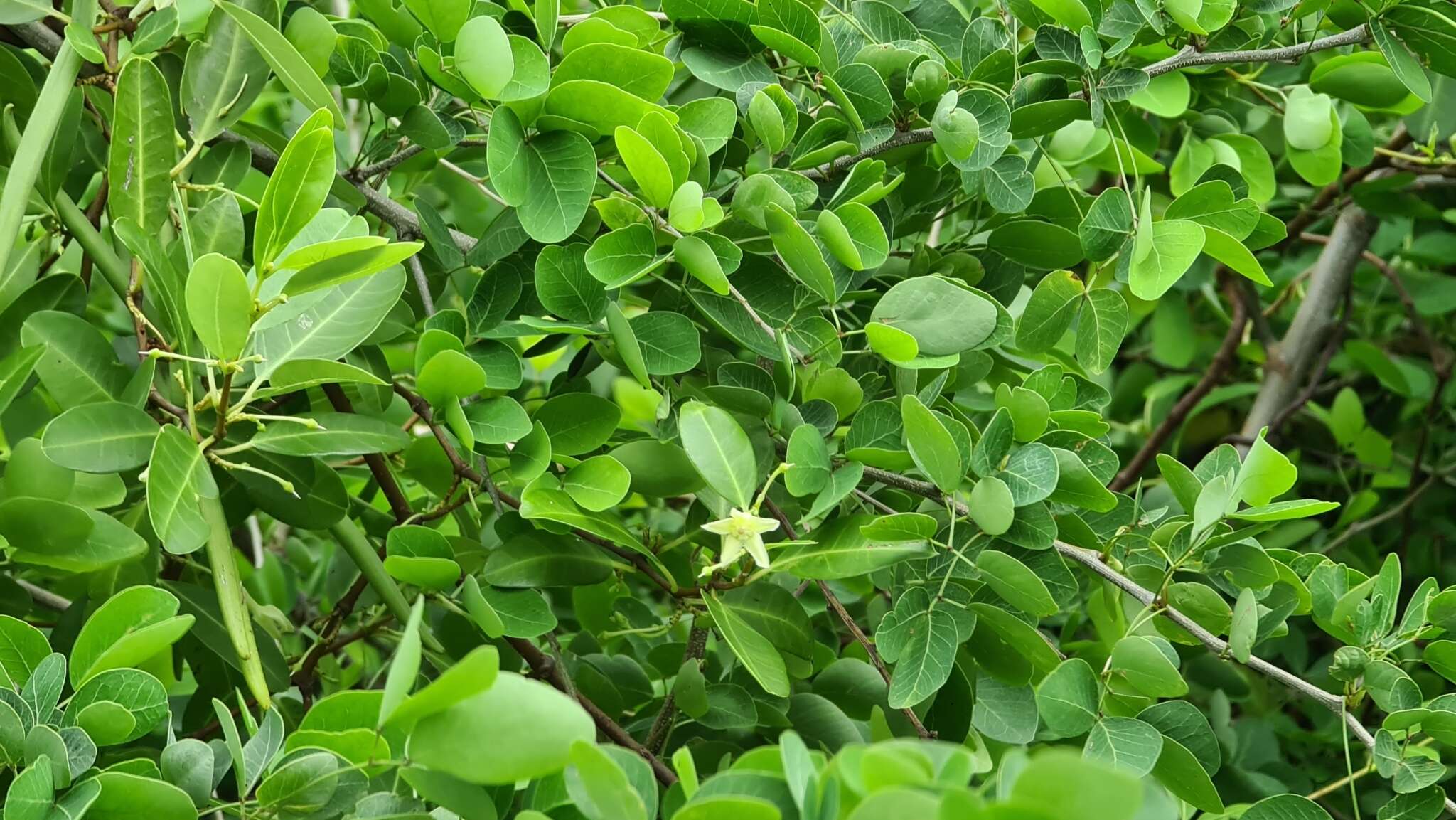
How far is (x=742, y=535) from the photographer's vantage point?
0.59 meters

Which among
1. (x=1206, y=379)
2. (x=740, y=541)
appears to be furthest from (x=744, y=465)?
(x=1206, y=379)

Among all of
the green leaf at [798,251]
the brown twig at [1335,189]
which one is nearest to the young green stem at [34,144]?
the green leaf at [798,251]

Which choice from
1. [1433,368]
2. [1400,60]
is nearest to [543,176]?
[1400,60]

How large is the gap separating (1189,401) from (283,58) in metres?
1.09

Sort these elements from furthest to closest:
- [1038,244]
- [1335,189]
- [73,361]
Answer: [1335,189]
[1038,244]
[73,361]

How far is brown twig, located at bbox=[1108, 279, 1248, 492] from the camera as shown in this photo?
1344mm

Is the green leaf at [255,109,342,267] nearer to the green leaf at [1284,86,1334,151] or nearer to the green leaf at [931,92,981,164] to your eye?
the green leaf at [931,92,981,164]

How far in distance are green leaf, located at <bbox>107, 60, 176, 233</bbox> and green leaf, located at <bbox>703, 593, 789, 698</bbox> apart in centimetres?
34

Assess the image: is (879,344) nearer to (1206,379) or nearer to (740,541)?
(740,541)

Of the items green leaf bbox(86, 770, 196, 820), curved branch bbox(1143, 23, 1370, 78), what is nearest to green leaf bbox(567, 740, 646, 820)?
green leaf bbox(86, 770, 196, 820)

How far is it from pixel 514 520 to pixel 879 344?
223 millimetres

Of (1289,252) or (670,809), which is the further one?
(1289,252)

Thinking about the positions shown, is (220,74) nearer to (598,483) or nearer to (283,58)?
(283,58)

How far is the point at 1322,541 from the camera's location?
1.45 m
